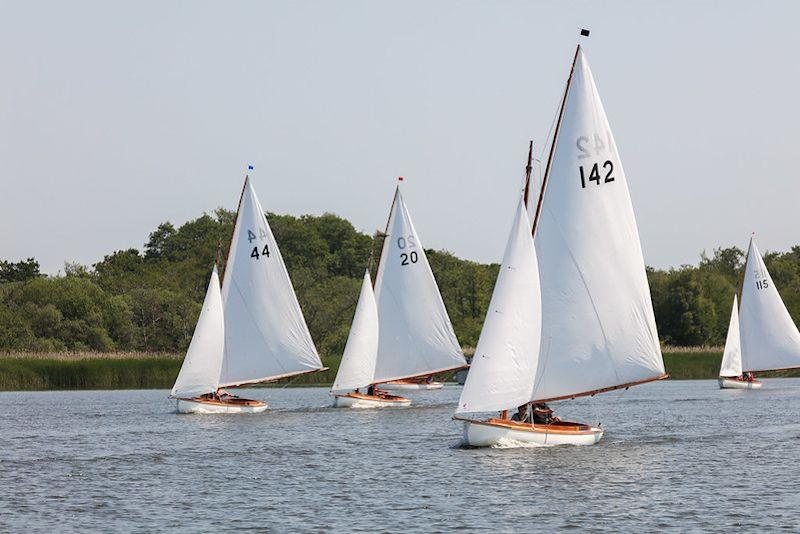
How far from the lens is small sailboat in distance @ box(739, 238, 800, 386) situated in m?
85.8

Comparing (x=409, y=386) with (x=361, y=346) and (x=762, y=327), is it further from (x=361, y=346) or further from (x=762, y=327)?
(x=762, y=327)

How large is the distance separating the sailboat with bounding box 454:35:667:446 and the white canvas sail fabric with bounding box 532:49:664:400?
0.10ft

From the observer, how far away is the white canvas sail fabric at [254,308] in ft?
203

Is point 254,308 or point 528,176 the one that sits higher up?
point 528,176

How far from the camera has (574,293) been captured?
40781mm

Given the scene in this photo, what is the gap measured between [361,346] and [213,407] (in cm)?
875

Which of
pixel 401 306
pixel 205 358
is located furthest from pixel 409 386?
pixel 205 358

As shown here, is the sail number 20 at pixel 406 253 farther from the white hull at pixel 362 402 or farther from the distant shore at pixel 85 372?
the distant shore at pixel 85 372

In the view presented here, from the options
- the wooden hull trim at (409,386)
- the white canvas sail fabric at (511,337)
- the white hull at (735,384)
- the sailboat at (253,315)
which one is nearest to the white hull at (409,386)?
the wooden hull trim at (409,386)

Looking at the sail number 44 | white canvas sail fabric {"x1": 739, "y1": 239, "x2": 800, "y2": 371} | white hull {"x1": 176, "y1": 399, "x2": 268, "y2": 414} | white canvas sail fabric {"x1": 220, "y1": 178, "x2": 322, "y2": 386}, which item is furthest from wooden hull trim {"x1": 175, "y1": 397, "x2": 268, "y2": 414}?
white canvas sail fabric {"x1": 739, "y1": 239, "x2": 800, "y2": 371}

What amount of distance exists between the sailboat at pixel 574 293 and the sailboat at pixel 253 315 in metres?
23.1

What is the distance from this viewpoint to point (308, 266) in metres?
144

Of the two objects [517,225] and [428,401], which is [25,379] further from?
[517,225]

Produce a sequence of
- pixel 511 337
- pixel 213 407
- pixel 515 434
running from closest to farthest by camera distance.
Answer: pixel 515 434 < pixel 511 337 < pixel 213 407
